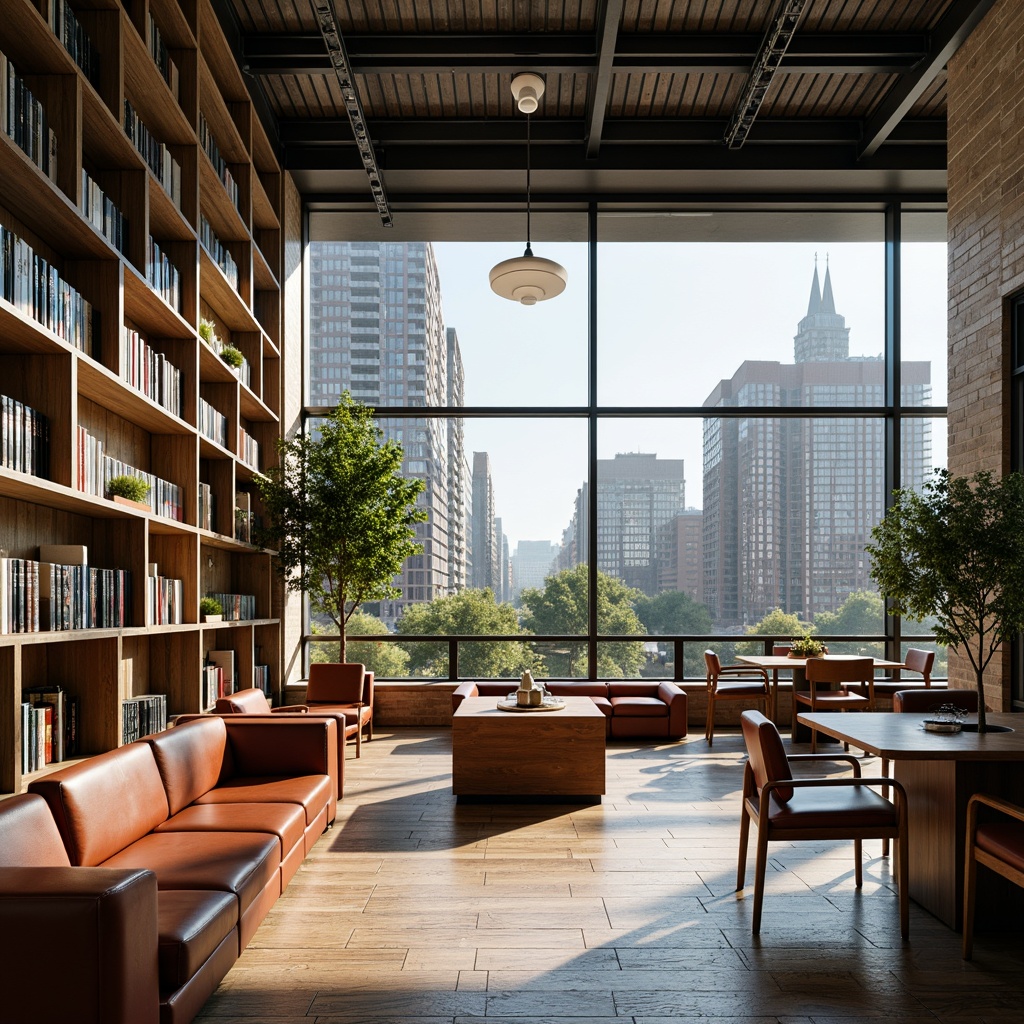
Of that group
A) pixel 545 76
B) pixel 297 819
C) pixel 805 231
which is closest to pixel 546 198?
pixel 545 76

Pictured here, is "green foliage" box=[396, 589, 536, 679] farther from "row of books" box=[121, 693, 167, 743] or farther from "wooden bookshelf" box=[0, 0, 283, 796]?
"row of books" box=[121, 693, 167, 743]

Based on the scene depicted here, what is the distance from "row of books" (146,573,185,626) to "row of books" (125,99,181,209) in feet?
7.55

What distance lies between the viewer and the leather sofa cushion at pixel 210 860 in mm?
3121

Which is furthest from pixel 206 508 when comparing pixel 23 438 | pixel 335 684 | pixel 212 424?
pixel 23 438

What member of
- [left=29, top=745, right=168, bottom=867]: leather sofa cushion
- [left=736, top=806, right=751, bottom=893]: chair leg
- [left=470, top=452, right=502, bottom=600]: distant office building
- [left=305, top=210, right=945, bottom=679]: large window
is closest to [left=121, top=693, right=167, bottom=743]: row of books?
[left=29, top=745, right=168, bottom=867]: leather sofa cushion

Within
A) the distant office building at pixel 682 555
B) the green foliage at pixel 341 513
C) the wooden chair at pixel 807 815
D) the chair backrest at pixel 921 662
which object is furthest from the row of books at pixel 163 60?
the chair backrest at pixel 921 662

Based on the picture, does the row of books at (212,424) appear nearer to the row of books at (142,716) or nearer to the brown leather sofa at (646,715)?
the row of books at (142,716)

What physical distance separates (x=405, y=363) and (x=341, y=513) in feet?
7.82

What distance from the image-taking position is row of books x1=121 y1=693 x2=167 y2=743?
4789 mm

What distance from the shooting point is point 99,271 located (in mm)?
4492

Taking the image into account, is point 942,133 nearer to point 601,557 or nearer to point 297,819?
point 601,557

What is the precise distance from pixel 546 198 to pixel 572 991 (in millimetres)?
8034

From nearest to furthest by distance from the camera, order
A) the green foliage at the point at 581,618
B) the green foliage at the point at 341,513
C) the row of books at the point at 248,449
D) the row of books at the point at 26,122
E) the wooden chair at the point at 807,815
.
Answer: the row of books at the point at 26,122 < the wooden chair at the point at 807,815 < the row of books at the point at 248,449 < the green foliage at the point at 341,513 < the green foliage at the point at 581,618

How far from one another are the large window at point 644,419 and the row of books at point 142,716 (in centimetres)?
411
